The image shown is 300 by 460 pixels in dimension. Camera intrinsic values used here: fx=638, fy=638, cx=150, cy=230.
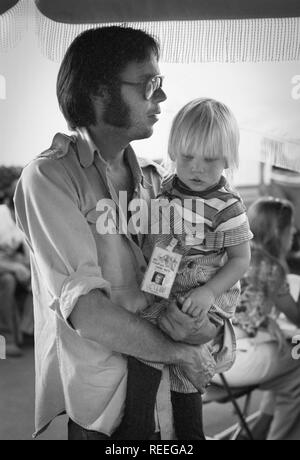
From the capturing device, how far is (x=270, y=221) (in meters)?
2.64

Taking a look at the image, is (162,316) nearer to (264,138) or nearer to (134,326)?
(134,326)

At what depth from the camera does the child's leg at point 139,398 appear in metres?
1.43

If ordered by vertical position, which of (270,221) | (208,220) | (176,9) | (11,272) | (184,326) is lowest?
(11,272)

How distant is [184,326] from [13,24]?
3.22 ft

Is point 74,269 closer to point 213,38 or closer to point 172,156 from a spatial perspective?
point 172,156

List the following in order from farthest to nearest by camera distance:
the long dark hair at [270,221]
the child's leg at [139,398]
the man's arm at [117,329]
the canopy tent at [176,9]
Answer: the long dark hair at [270,221]
the canopy tent at [176,9]
the child's leg at [139,398]
the man's arm at [117,329]

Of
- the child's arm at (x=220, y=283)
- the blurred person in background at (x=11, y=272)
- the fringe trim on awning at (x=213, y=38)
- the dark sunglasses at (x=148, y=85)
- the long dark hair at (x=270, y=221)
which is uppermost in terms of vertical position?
the fringe trim on awning at (x=213, y=38)

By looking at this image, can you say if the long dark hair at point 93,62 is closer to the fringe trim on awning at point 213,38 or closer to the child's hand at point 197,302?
the fringe trim on awning at point 213,38

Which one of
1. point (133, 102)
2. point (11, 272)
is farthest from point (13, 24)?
point (11, 272)

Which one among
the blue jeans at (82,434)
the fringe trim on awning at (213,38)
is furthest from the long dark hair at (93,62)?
the blue jeans at (82,434)

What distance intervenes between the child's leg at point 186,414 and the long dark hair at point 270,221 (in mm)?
1210

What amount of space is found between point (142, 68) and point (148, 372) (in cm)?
69

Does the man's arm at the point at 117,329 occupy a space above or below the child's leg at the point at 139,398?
above

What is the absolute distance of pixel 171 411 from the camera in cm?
150
